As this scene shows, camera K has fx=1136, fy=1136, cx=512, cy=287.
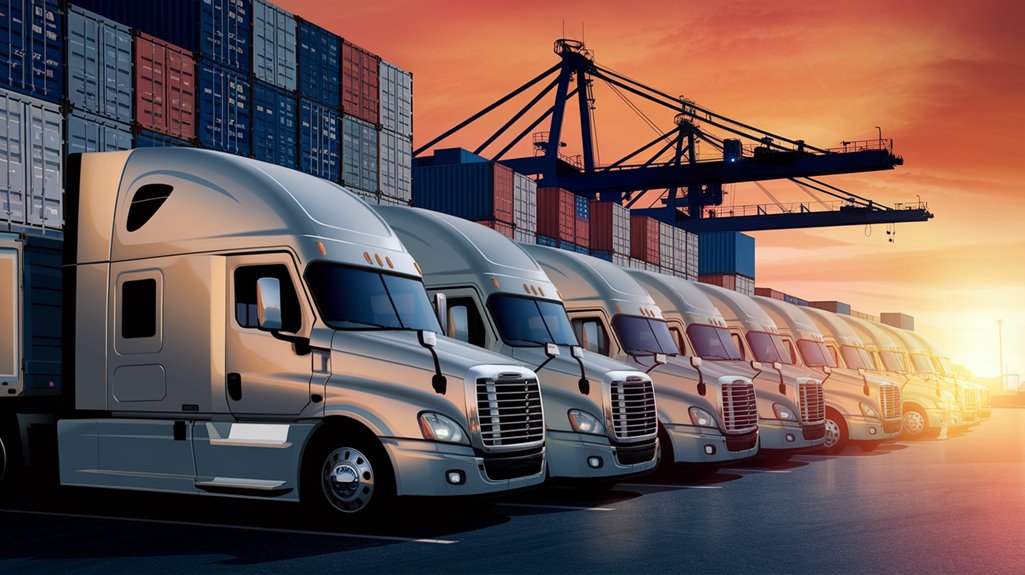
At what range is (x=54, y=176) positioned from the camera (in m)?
19.8

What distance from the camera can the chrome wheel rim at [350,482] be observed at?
1023cm

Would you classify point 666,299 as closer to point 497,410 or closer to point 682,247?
point 497,410

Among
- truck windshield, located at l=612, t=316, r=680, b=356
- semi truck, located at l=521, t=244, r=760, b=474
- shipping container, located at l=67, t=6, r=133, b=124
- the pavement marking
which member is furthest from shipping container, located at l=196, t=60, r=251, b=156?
the pavement marking

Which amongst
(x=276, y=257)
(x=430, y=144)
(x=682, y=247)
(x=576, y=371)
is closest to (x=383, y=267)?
(x=276, y=257)

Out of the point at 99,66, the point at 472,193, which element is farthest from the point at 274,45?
the point at 472,193

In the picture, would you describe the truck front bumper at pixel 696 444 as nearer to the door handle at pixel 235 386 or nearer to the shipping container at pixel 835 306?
the door handle at pixel 235 386

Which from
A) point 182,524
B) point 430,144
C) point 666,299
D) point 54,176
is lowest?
point 182,524

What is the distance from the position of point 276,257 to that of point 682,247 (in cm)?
4623

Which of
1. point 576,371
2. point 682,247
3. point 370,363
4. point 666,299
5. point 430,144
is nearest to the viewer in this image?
point 370,363

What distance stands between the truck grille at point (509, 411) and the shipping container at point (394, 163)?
67.9 feet

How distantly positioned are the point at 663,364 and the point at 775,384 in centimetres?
370

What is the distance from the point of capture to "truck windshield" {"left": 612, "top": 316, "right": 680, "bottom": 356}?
1595 cm

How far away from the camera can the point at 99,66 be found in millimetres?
22094

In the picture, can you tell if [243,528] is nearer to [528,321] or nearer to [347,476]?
[347,476]
